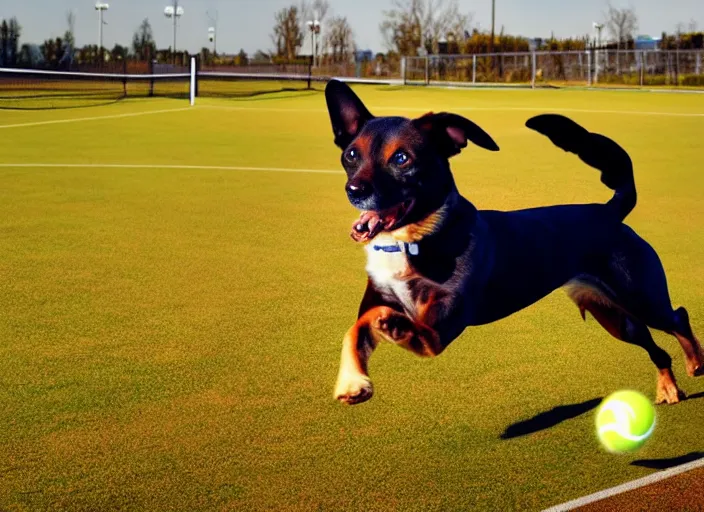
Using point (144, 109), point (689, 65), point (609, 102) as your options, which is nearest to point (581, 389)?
point (144, 109)

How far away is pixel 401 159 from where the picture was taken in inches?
185

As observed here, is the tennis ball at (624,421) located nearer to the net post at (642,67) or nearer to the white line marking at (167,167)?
the white line marking at (167,167)

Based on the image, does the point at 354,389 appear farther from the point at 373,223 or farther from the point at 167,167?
the point at 167,167

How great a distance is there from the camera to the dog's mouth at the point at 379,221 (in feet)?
15.4

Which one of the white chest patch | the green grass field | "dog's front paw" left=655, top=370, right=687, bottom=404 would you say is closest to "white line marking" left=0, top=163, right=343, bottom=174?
the green grass field

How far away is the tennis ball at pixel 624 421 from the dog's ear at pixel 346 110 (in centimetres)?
233

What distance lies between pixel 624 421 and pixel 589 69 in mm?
63461

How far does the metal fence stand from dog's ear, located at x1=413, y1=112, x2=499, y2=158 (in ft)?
195

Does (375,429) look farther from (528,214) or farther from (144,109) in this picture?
(144,109)

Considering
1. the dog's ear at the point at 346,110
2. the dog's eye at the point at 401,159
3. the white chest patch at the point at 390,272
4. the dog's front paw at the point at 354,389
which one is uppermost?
the dog's ear at the point at 346,110

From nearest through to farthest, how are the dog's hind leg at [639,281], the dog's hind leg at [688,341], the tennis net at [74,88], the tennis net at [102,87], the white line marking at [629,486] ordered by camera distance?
1. the white line marking at [629,486]
2. the dog's hind leg at [639,281]
3. the dog's hind leg at [688,341]
4. the tennis net at [74,88]
5. the tennis net at [102,87]

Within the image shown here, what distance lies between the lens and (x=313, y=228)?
46.3ft

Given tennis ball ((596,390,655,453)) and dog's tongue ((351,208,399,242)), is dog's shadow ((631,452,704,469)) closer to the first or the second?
tennis ball ((596,390,655,453))

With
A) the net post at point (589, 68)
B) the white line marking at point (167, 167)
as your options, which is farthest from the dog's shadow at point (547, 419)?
the net post at point (589, 68)
